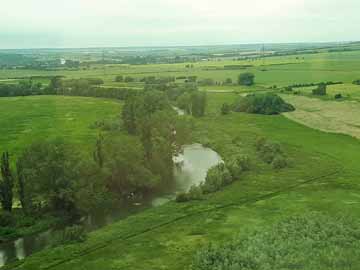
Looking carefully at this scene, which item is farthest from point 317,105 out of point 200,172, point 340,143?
point 200,172

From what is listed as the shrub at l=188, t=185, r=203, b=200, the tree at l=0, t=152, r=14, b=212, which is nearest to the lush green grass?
the shrub at l=188, t=185, r=203, b=200

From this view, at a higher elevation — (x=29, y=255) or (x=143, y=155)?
(x=143, y=155)

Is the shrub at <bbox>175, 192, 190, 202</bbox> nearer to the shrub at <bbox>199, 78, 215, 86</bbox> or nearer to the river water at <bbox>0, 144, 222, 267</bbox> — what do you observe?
the river water at <bbox>0, 144, 222, 267</bbox>

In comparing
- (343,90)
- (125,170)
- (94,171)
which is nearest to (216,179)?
(125,170)

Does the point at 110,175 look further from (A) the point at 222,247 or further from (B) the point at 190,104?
(B) the point at 190,104

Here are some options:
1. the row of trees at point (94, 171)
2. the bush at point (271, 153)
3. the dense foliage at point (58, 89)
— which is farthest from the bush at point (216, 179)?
the dense foliage at point (58, 89)

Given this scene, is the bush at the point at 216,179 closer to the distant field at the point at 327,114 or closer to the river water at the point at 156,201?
the river water at the point at 156,201
